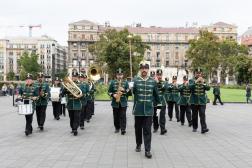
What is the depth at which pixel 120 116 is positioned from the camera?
9266 millimetres

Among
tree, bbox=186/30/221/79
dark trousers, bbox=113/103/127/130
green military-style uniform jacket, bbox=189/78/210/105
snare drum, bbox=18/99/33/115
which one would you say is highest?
tree, bbox=186/30/221/79

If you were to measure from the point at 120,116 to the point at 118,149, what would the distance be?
93.9 inches

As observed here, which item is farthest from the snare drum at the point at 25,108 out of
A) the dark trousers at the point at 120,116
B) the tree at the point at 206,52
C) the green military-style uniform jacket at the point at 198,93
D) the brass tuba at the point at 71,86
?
the tree at the point at 206,52

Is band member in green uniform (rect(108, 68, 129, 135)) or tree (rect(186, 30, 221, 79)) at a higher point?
tree (rect(186, 30, 221, 79))

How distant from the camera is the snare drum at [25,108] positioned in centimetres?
823

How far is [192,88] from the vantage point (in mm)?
9477

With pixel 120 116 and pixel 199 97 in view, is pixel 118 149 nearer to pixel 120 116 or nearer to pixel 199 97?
pixel 120 116

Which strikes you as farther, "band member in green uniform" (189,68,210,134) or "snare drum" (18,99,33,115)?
"band member in green uniform" (189,68,210,134)

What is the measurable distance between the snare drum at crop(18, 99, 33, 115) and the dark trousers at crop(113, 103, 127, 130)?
3.02 metres

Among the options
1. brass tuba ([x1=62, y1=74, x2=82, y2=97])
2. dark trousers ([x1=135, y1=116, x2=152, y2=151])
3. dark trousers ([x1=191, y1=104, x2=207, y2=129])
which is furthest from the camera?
dark trousers ([x1=191, y1=104, x2=207, y2=129])

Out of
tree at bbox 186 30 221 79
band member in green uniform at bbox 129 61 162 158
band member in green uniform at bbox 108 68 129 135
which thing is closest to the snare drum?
band member in green uniform at bbox 108 68 129 135

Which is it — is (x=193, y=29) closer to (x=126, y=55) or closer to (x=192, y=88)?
(x=126, y=55)

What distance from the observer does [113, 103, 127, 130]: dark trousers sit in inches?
361

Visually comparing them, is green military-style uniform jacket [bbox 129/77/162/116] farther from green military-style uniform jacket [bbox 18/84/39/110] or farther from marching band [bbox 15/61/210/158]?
green military-style uniform jacket [bbox 18/84/39/110]
